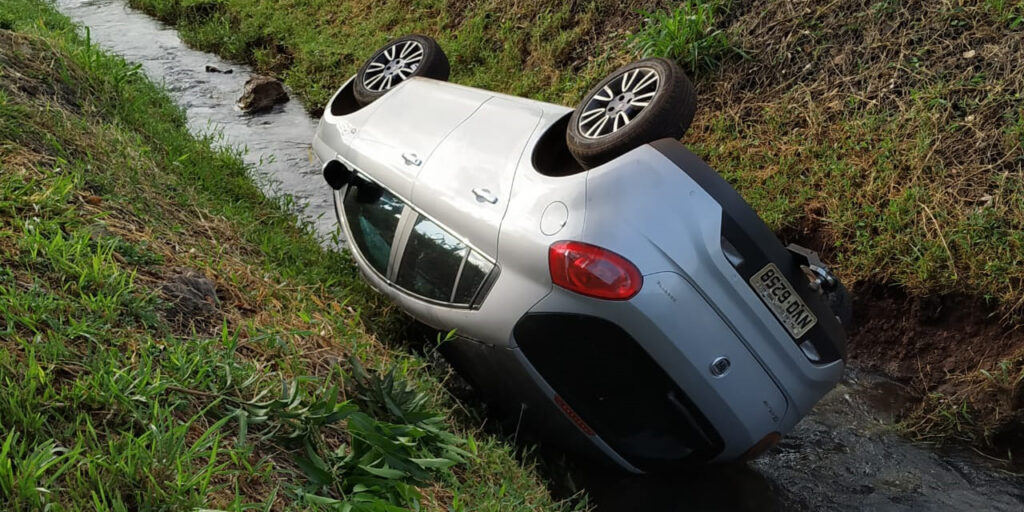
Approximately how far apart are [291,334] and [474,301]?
0.87 meters

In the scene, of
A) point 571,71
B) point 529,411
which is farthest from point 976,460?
point 571,71

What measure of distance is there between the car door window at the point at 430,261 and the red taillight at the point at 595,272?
69 cm

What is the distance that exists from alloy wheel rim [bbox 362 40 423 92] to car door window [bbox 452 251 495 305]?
7.95 feet

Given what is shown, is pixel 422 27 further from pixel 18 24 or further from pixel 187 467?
pixel 187 467

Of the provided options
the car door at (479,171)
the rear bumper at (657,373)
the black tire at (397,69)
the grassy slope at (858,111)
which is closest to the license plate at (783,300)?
the rear bumper at (657,373)

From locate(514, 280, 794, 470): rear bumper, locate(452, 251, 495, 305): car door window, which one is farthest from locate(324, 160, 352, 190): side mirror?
locate(514, 280, 794, 470): rear bumper

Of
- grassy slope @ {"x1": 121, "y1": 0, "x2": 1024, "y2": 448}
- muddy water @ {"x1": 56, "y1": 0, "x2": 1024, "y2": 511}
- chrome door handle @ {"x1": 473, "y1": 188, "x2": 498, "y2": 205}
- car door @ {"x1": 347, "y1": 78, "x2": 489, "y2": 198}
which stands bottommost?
muddy water @ {"x1": 56, "y1": 0, "x2": 1024, "y2": 511}

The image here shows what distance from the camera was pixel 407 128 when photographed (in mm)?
5203

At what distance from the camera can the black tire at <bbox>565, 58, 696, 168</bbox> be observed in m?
4.24

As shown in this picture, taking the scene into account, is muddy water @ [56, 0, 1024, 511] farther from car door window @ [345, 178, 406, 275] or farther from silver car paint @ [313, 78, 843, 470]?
car door window @ [345, 178, 406, 275]

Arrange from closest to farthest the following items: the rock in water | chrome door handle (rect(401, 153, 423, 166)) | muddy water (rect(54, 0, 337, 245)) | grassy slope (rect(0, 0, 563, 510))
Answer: grassy slope (rect(0, 0, 563, 510)) → chrome door handle (rect(401, 153, 423, 166)) → muddy water (rect(54, 0, 337, 245)) → the rock in water

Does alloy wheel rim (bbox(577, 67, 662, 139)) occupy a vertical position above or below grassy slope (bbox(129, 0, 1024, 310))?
above

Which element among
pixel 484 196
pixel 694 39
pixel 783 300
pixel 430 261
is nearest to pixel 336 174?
pixel 430 261

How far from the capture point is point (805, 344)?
152 inches
